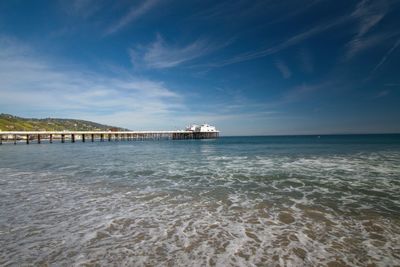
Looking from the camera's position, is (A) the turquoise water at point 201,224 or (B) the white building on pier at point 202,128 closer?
(A) the turquoise water at point 201,224

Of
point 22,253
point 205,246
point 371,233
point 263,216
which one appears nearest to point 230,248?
point 205,246

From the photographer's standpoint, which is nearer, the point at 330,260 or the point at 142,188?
the point at 330,260

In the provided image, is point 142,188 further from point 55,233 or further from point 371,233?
point 371,233

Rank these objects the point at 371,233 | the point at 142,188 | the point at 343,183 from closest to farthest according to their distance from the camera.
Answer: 1. the point at 371,233
2. the point at 142,188
3. the point at 343,183

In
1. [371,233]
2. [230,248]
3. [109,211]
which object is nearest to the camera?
[230,248]

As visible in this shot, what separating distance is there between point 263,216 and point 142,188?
19.4 ft

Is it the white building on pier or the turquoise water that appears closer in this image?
the turquoise water

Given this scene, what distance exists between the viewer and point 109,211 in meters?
7.60

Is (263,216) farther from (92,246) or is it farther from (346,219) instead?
(92,246)

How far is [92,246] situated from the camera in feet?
16.6

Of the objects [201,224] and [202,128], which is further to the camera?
[202,128]

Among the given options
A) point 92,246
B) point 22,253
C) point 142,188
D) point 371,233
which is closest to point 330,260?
point 371,233

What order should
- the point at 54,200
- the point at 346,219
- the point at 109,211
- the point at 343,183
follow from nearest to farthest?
the point at 346,219, the point at 109,211, the point at 54,200, the point at 343,183

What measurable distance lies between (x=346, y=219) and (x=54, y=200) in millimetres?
9506
